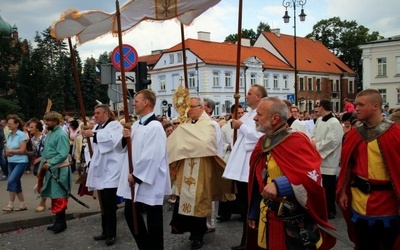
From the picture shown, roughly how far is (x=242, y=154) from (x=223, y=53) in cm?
5130

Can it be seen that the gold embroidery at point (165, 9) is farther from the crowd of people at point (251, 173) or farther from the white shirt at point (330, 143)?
the white shirt at point (330, 143)

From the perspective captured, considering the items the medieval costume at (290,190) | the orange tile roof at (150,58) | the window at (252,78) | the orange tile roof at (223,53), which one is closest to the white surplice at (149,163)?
the medieval costume at (290,190)

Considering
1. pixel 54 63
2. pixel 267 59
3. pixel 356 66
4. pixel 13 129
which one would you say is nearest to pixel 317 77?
pixel 267 59

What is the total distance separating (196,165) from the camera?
6.58 meters

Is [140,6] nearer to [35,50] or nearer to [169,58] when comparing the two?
[169,58]

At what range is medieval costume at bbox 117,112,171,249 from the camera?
5.40m

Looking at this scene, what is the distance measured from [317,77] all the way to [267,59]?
29.6 ft

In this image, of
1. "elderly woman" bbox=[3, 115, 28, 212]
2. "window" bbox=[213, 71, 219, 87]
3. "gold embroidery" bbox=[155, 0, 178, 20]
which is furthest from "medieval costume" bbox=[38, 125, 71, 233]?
"window" bbox=[213, 71, 219, 87]

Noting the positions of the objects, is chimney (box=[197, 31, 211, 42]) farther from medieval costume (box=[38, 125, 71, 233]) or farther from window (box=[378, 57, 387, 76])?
medieval costume (box=[38, 125, 71, 233])

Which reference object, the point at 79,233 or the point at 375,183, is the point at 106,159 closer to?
the point at 79,233

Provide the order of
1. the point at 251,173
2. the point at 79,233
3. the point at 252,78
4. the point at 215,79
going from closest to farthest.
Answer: the point at 251,173
the point at 79,233
the point at 215,79
the point at 252,78

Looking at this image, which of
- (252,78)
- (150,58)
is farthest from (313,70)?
(150,58)

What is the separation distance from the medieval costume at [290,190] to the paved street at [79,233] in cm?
260

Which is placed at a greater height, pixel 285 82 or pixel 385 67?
pixel 385 67
